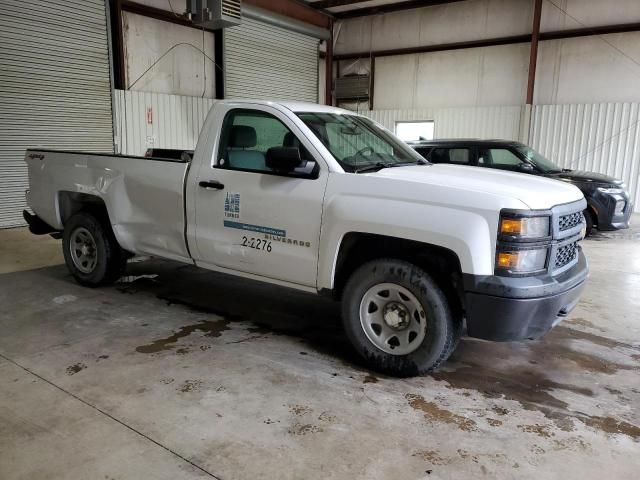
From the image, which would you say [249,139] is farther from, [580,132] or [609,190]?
[580,132]

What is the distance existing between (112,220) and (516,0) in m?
12.8

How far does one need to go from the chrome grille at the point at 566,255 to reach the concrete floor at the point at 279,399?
845 millimetres

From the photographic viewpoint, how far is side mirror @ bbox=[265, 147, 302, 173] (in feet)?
11.8

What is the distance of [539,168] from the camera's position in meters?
8.88

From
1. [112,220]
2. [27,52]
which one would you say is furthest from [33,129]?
[112,220]

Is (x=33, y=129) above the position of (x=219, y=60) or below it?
below

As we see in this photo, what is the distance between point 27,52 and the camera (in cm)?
920

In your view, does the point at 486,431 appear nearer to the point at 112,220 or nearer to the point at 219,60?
the point at 112,220

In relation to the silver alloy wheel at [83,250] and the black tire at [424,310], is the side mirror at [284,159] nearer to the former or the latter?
the black tire at [424,310]

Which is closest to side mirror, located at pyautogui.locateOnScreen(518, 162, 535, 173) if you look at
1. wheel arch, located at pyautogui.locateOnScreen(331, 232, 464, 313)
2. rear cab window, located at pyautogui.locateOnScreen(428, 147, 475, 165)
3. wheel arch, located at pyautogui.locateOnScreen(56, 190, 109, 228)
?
rear cab window, located at pyautogui.locateOnScreen(428, 147, 475, 165)

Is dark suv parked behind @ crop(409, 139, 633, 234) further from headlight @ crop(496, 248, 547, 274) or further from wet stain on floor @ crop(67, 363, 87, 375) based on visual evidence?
wet stain on floor @ crop(67, 363, 87, 375)

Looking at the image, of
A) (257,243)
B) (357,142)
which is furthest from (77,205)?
(357,142)

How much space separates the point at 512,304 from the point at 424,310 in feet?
1.83

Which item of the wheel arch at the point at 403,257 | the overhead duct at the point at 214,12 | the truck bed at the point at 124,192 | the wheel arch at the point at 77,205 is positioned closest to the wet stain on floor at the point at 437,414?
the wheel arch at the point at 403,257
